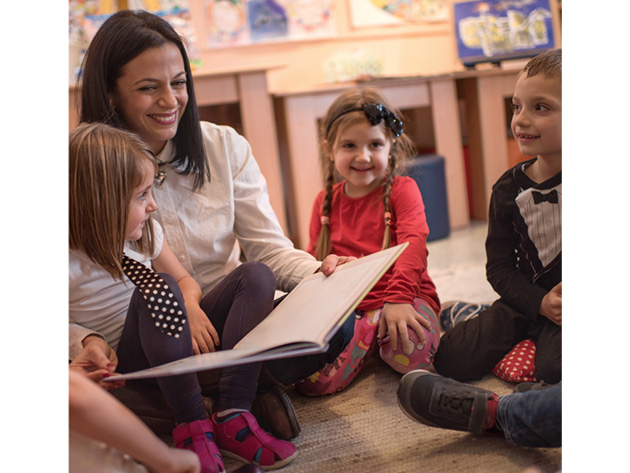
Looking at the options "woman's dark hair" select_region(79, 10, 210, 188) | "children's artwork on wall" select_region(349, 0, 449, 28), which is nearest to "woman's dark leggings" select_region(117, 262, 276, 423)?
"woman's dark hair" select_region(79, 10, 210, 188)

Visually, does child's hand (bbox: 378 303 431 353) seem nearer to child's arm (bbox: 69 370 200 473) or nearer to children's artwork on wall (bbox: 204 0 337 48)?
child's arm (bbox: 69 370 200 473)

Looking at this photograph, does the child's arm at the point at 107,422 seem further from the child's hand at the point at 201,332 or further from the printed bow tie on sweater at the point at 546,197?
the printed bow tie on sweater at the point at 546,197

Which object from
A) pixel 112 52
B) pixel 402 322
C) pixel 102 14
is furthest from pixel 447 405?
pixel 102 14

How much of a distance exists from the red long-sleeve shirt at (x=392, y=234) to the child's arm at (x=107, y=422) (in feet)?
1.74

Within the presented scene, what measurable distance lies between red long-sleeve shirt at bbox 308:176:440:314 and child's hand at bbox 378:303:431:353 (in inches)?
0.6

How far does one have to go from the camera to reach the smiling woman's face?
977mm

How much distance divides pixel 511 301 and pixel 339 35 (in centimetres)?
251

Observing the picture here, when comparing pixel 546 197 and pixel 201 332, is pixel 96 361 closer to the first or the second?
pixel 201 332

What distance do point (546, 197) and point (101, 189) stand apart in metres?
0.66

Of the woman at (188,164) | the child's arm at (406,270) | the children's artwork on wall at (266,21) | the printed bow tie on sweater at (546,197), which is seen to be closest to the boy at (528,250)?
the printed bow tie on sweater at (546,197)

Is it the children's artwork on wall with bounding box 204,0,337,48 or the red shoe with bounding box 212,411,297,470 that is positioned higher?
the children's artwork on wall with bounding box 204,0,337,48

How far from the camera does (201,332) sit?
92 cm

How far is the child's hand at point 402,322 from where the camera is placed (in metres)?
1.03

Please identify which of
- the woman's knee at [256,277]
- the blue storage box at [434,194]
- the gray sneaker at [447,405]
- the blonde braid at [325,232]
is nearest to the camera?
the gray sneaker at [447,405]
